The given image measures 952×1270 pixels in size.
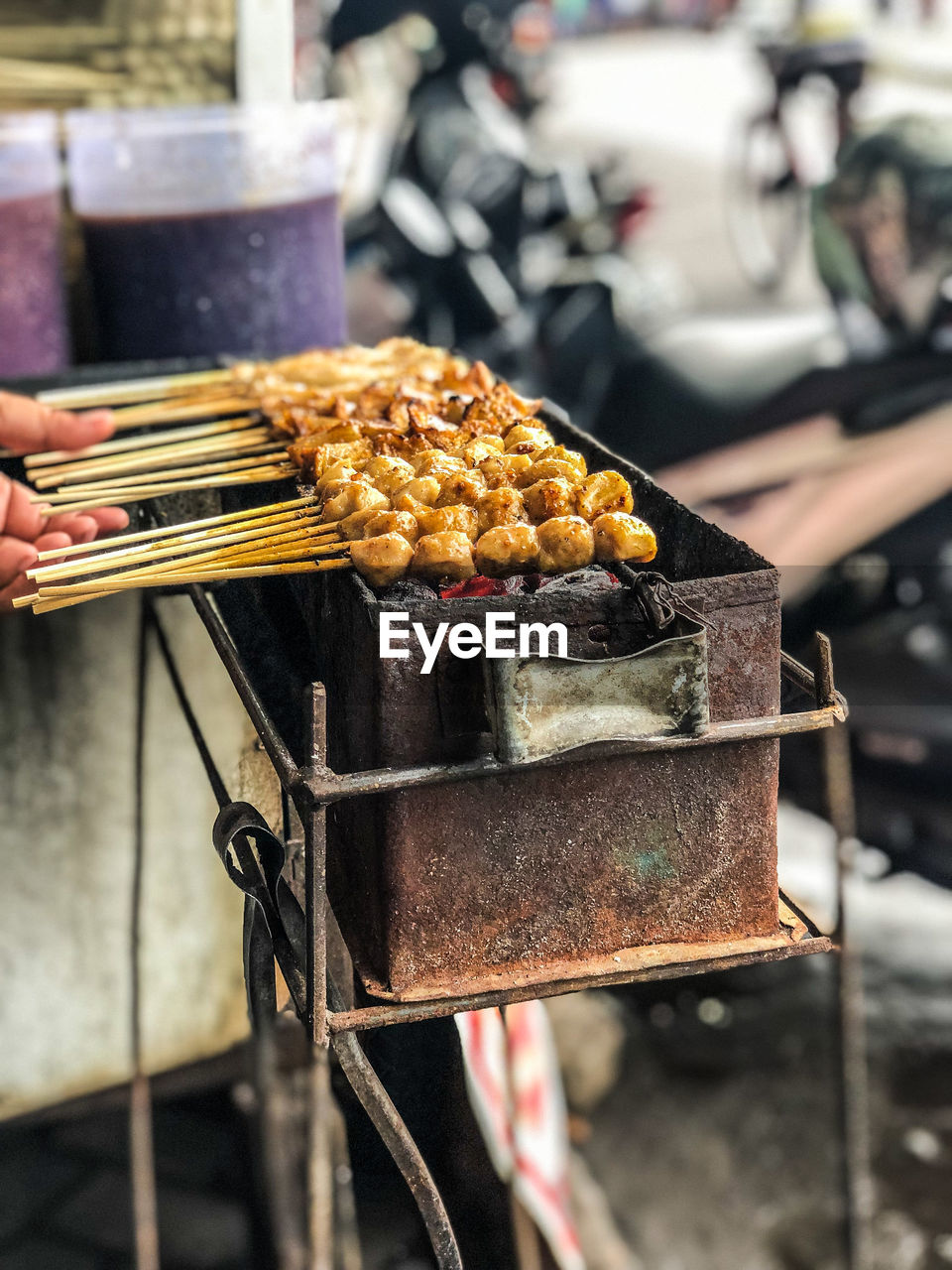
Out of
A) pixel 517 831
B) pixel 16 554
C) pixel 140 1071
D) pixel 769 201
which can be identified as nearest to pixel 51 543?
pixel 16 554

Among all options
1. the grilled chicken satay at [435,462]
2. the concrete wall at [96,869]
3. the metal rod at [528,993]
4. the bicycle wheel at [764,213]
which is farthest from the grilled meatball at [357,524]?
the bicycle wheel at [764,213]

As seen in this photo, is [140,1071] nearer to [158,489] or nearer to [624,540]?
[158,489]

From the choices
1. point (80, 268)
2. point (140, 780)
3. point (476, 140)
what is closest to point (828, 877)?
point (140, 780)

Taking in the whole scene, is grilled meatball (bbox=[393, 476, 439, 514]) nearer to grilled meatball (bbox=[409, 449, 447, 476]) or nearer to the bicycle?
grilled meatball (bbox=[409, 449, 447, 476])

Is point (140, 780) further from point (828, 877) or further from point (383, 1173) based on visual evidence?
point (828, 877)

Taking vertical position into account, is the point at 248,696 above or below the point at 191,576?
below

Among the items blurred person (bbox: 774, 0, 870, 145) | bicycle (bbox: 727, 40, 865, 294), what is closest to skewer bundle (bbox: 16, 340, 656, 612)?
blurred person (bbox: 774, 0, 870, 145)

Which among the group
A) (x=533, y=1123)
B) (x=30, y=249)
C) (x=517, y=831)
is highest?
(x=30, y=249)
